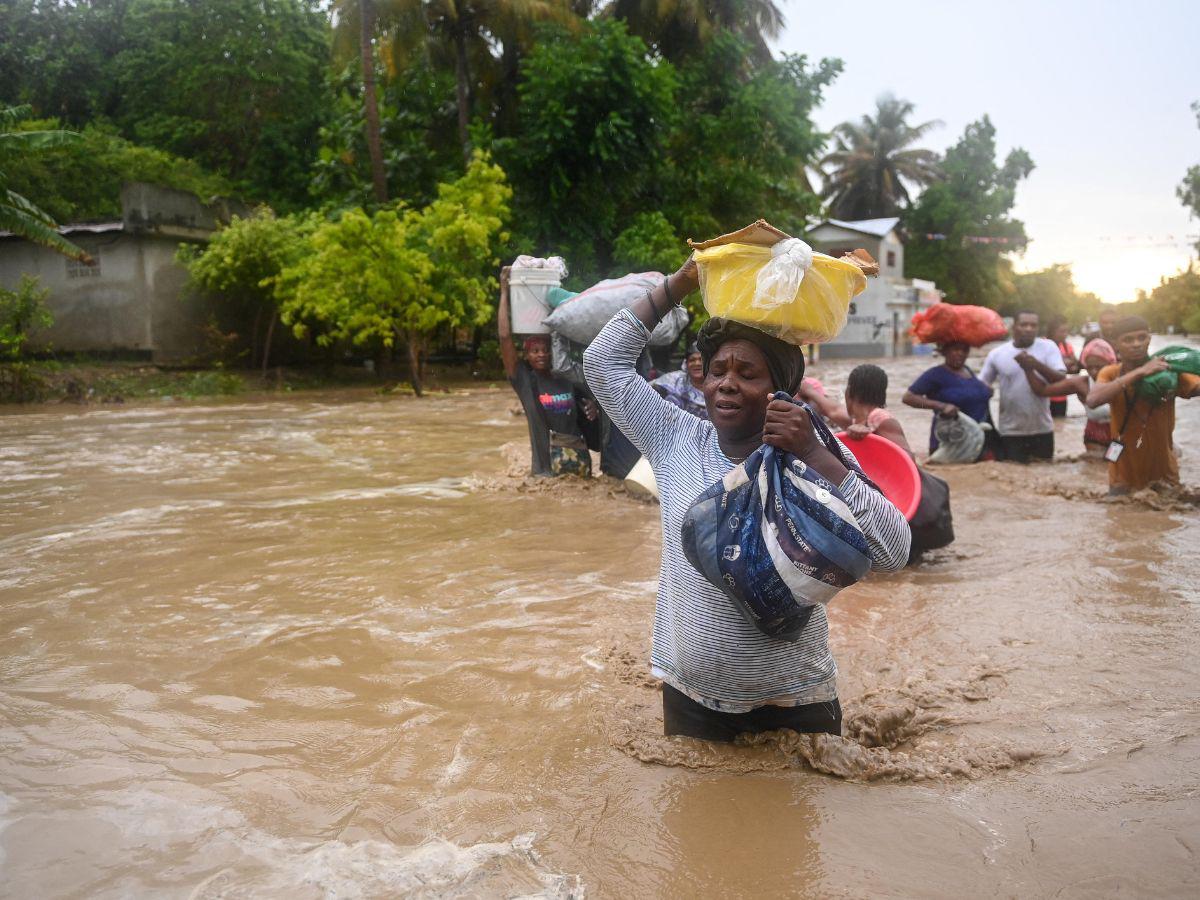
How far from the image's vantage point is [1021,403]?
8234mm

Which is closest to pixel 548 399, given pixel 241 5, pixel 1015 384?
pixel 1015 384

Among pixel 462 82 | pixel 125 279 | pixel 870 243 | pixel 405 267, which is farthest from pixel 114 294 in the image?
pixel 870 243

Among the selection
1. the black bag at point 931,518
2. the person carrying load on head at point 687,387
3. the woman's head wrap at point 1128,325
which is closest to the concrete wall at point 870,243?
the woman's head wrap at point 1128,325

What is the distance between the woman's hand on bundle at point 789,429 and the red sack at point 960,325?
5.73 meters

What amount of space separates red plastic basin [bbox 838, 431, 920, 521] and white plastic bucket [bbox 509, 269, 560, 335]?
251 cm

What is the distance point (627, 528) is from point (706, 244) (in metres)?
4.19

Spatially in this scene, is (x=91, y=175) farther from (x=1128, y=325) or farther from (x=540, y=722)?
(x=540, y=722)

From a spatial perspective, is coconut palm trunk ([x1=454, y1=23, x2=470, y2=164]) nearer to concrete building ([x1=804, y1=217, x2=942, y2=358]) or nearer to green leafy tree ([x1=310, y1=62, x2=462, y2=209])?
green leafy tree ([x1=310, y1=62, x2=462, y2=209])

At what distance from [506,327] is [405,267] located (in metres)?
10.8

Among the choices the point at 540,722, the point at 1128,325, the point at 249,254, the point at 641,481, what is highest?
the point at 249,254

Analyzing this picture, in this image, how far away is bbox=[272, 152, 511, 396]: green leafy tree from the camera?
1666 centimetres

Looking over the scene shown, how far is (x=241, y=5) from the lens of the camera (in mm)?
27062

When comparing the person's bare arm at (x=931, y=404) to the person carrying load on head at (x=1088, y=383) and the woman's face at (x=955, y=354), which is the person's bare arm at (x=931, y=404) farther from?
the person carrying load on head at (x=1088, y=383)

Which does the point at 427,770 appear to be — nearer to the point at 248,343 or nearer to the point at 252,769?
the point at 252,769
